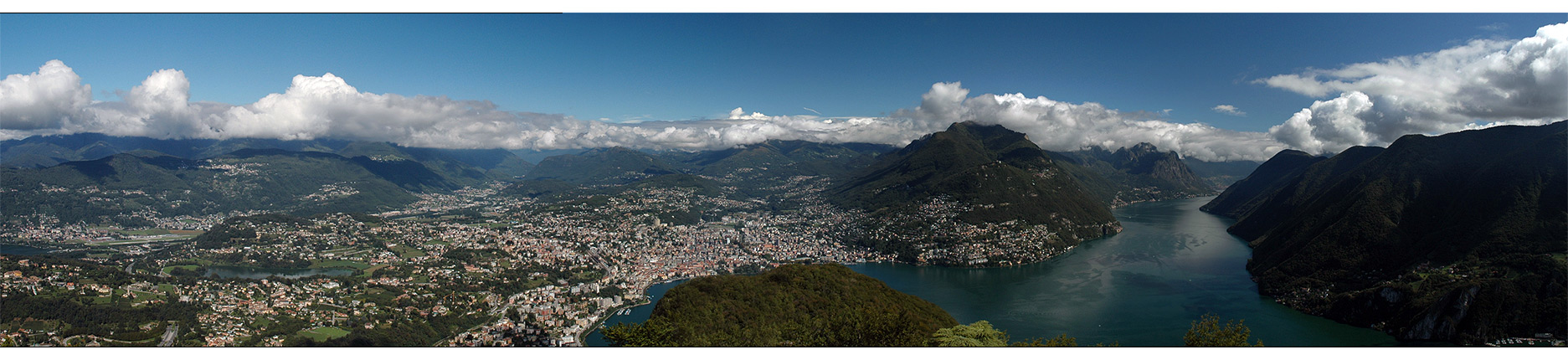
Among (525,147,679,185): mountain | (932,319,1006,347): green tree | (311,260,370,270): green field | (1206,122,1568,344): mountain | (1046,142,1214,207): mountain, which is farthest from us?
(525,147,679,185): mountain

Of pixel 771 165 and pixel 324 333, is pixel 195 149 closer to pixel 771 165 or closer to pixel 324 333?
pixel 771 165

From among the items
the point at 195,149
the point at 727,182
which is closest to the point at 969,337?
the point at 727,182

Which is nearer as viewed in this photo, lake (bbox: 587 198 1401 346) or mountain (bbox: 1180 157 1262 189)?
lake (bbox: 587 198 1401 346)

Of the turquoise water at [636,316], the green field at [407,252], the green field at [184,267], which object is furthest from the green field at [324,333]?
the green field at [184,267]

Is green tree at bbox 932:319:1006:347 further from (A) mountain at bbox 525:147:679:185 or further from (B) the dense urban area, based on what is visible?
(A) mountain at bbox 525:147:679:185

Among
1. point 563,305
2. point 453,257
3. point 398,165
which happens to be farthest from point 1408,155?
point 398,165

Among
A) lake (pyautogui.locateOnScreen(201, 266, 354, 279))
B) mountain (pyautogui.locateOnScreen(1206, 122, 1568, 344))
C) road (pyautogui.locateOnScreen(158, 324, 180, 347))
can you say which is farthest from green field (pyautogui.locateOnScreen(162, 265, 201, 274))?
mountain (pyautogui.locateOnScreen(1206, 122, 1568, 344))

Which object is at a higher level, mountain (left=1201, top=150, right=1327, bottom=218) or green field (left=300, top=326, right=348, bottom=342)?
→ mountain (left=1201, top=150, right=1327, bottom=218)
